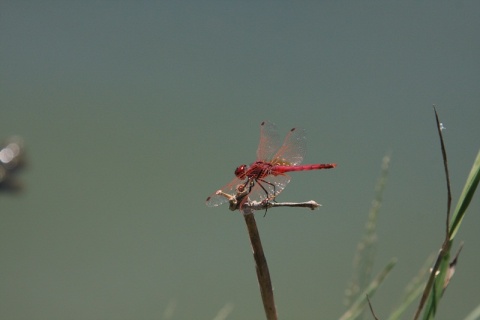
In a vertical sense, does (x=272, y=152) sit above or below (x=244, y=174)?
above

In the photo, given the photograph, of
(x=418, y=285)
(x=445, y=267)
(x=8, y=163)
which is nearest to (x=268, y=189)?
(x=418, y=285)

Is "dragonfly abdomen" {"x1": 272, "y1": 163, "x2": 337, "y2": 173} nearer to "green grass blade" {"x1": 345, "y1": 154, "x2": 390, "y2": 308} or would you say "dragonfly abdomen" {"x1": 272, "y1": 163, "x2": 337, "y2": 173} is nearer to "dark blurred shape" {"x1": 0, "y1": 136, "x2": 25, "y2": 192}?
"green grass blade" {"x1": 345, "y1": 154, "x2": 390, "y2": 308}

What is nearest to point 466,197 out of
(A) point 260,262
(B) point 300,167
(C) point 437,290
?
(C) point 437,290

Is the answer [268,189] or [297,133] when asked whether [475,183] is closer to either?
[268,189]

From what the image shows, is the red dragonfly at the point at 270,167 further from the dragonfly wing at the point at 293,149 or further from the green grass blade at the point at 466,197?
the green grass blade at the point at 466,197

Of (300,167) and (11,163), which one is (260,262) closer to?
(300,167)

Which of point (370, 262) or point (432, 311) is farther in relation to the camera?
point (370, 262)

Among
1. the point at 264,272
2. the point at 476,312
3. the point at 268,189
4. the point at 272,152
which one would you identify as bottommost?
the point at 476,312

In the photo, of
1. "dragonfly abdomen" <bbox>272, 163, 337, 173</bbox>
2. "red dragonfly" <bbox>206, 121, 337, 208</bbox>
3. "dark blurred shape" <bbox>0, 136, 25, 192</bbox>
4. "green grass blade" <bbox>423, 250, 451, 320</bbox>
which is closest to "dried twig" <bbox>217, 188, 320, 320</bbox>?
"green grass blade" <bbox>423, 250, 451, 320</bbox>
